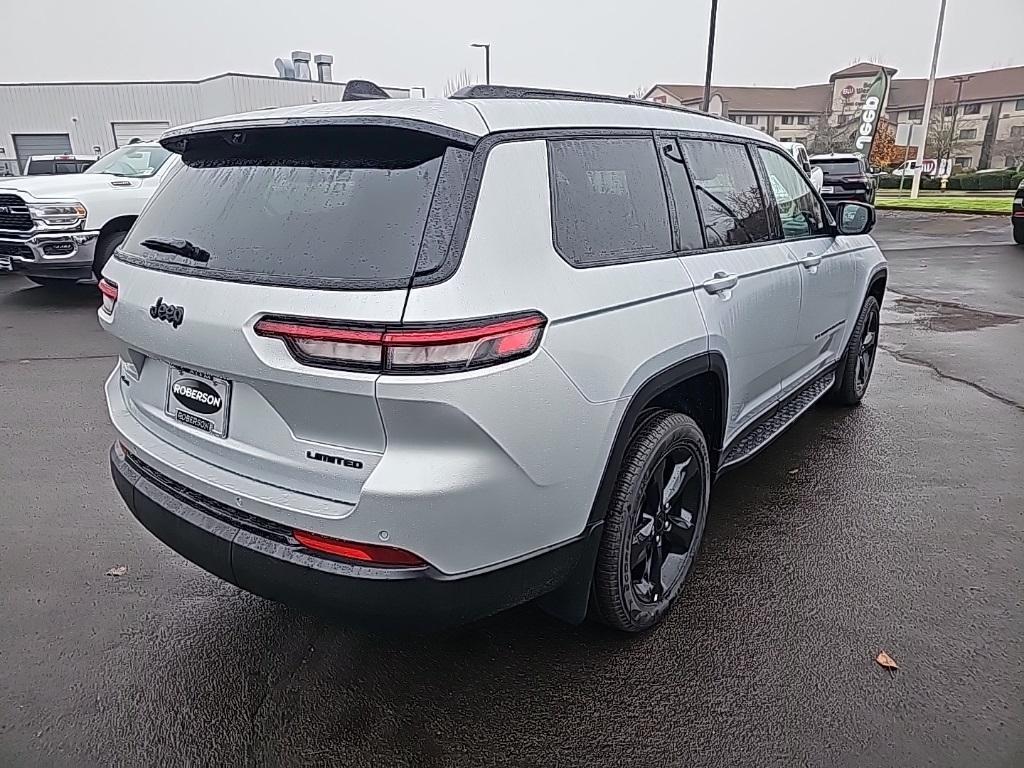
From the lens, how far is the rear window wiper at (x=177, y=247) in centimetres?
231

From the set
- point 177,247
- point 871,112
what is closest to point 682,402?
point 177,247

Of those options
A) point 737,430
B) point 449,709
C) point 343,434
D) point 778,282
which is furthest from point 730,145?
point 449,709

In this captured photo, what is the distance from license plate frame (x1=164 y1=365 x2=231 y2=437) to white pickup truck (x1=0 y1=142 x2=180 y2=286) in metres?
7.03

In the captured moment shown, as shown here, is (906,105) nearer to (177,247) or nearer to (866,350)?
(866,350)

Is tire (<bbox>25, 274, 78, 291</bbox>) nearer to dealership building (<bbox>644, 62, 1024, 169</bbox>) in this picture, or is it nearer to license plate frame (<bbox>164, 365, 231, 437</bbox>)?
license plate frame (<bbox>164, 365, 231, 437</bbox>)

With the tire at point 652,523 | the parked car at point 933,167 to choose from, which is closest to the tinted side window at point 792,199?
the tire at point 652,523

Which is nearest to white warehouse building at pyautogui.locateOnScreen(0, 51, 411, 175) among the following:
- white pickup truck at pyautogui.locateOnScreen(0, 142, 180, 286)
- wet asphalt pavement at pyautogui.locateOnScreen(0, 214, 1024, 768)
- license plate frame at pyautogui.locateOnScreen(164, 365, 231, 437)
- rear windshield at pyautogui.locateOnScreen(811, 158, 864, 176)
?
rear windshield at pyautogui.locateOnScreen(811, 158, 864, 176)

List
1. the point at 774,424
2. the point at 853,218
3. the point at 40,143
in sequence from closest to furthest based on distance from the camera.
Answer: the point at 774,424 < the point at 853,218 < the point at 40,143

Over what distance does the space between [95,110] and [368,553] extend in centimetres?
4451

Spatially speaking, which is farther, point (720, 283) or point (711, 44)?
point (711, 44)

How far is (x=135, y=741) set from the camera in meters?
2.32

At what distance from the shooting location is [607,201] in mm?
2578

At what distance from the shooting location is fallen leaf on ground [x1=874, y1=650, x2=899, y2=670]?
2.64 m

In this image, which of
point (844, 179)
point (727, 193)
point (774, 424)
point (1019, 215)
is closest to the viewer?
point (727, 193)
